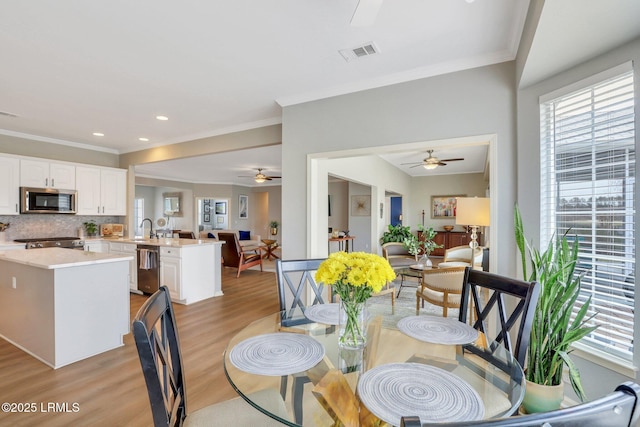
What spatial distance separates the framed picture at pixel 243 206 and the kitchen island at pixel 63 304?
8.64m

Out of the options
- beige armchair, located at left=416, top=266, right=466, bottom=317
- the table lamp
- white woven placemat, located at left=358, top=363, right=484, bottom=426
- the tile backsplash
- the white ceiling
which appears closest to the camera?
white woven placemat, located at left=358, top=363, right=484, bottom=426

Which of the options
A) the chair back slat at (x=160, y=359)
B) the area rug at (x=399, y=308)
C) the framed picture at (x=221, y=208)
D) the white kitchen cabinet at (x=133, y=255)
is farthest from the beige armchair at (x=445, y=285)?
the framed picture at (x=221, y=208)

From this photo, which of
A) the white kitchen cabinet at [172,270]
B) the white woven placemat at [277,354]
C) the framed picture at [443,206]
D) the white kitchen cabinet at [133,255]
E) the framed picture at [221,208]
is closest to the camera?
the white woven placemat at [277,354]

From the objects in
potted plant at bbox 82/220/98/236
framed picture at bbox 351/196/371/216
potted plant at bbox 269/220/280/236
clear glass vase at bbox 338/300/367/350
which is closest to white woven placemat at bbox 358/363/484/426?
clear glass vase at bbox 338/300/367/350

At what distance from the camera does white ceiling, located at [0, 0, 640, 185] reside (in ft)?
6.16

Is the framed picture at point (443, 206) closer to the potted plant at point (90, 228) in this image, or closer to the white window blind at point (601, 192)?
the white window blind at point (601, 192)

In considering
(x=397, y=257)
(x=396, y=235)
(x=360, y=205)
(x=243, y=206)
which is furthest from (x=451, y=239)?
(x=243, y=206)

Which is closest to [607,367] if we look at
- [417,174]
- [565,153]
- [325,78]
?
[565,153]

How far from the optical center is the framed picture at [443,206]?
30.1ft

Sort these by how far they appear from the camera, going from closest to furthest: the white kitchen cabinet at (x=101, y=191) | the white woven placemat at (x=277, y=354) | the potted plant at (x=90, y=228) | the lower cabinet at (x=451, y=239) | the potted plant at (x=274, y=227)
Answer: the white woven placemat at (x=277, y=354) → the white kitchen cabinet at (x=101, y=191) → the potted plant at (x=90, y=228) → the lower cabinet at (x=451, y=239) → the potted plant at (x=274, y=227)

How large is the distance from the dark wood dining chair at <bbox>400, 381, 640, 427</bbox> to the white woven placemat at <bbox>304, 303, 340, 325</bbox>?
1260 millimetres

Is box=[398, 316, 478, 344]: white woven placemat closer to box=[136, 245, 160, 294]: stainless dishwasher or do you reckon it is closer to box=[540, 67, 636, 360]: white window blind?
box=[540, 67, 636, 360]: white window blind

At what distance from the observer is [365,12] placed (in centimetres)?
145

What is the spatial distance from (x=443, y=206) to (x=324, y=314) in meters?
8.36
